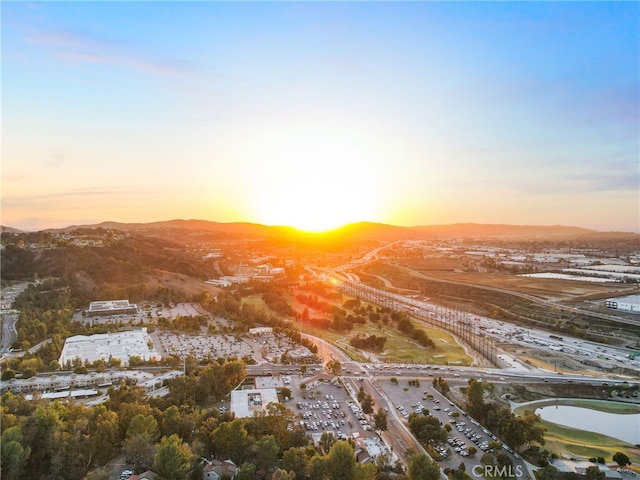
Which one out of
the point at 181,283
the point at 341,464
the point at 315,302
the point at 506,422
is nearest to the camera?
the point at 341,464

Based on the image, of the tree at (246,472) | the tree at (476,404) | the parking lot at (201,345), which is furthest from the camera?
the parking lot at (201,345)

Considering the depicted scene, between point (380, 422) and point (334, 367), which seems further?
point (334, 367)

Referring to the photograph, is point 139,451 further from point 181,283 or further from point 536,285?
point 536,285

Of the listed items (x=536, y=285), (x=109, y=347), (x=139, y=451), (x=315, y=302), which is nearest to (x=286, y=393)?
(x=139, y=451)

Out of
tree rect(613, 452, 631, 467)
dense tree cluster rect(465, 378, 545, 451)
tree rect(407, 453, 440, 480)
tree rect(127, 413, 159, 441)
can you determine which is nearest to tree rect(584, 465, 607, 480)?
tree rect(613, 452, 631, 467)

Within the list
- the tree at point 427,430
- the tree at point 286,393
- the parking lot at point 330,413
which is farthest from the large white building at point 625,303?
the tree at point 286,393

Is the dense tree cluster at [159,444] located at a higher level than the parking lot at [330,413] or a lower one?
higher

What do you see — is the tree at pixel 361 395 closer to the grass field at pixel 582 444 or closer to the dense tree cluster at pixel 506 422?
the dense tree cluster at pixel 506 422
